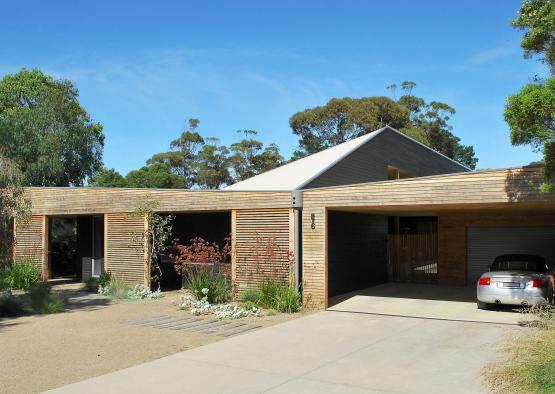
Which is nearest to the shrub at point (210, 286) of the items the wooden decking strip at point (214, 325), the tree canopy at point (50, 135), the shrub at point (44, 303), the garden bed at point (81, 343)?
the garden bed at point (81, 343)

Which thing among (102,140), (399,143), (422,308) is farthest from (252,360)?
(102,140)

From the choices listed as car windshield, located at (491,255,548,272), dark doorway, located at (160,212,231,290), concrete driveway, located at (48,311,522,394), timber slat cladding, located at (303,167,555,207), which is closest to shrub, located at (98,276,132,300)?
dark doorway, located at (160,212,231,290)

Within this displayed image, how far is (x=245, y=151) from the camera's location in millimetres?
50094

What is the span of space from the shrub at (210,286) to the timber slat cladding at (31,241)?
27.1 ft

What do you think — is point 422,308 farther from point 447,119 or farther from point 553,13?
point 447,119

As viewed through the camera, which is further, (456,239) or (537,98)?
(456,239)

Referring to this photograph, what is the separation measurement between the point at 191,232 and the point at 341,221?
683 cm

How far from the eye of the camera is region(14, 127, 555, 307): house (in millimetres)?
12211

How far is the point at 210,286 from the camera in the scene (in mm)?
14398

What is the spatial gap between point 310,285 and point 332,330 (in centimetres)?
277

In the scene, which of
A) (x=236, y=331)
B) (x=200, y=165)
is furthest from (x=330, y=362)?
(x=200, y=165)

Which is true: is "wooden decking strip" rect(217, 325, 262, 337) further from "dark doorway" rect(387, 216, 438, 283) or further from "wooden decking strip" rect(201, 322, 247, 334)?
"dark doorway" rect(387, 216, 438, 283)

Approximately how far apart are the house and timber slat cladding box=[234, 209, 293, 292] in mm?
28

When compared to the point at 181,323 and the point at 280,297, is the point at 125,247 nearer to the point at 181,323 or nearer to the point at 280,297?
the point at 181,323
